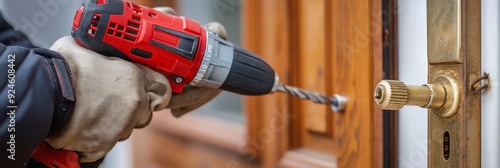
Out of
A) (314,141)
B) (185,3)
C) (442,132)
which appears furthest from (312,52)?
(185,3)

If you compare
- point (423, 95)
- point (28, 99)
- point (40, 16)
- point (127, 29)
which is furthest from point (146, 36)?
point (40, 16)

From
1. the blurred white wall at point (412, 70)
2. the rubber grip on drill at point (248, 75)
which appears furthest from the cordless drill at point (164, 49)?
the blurred white wall at point (412, 70)

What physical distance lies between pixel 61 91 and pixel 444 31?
0.32m

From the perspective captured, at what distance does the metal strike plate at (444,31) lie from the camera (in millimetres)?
369

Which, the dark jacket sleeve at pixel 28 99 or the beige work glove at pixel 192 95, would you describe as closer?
the dark jacket sleeve at pixel 28 99

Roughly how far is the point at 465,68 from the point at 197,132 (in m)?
0.66

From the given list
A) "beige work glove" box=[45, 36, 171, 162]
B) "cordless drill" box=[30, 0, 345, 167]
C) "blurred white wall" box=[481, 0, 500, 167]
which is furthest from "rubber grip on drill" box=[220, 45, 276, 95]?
"blurred white wall" box=[481, 0, 500, 167]

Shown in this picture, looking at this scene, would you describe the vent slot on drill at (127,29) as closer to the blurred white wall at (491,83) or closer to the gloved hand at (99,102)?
the gloved hand at (99,102)

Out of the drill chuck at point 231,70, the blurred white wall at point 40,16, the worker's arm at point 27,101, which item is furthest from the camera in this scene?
the blurred white wall at point 40,16

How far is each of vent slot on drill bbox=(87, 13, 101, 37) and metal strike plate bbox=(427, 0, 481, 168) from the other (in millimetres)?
296

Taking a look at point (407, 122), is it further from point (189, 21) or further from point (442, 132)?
point (189, 21)

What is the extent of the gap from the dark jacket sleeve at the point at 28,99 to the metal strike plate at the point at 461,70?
31 centimetres

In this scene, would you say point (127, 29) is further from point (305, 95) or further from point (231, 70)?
point (305, 95)

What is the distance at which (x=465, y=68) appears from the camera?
37 cm
